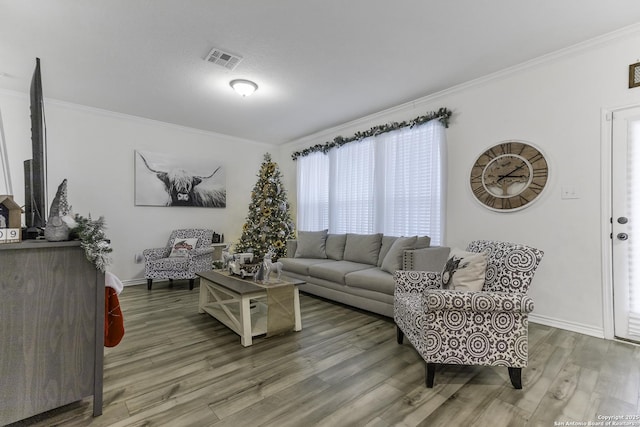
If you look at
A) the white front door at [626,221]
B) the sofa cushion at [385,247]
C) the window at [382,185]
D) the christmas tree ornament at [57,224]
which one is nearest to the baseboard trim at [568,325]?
the white front door at [626,221]

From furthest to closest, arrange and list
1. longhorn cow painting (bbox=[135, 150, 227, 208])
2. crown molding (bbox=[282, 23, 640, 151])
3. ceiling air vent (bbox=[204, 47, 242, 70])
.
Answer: longhorn cow painting (bbox=[135, 150, 227, 208]), ceiling air vent (bbox=[204, 47, 242, 70]), crown molding (bbox=[282, 23, 640, 151])

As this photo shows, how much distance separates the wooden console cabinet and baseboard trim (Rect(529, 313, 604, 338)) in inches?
148

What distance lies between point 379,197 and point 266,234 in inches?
→ 84.9

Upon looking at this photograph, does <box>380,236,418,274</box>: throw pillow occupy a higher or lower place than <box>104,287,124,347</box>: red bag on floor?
higher

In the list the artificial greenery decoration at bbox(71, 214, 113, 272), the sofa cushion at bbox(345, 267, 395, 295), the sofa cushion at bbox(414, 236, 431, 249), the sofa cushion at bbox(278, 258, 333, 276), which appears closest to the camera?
the artificial greenery decoration at bbox(71, 214, 113, 272)

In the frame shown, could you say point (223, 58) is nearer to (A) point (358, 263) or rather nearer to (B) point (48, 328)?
(B) point (48, 328)

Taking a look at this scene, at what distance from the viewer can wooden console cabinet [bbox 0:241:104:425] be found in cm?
141

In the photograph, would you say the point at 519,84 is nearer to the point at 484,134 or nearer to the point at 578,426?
the point at 484,134

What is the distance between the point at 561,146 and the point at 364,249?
2439 millimetres

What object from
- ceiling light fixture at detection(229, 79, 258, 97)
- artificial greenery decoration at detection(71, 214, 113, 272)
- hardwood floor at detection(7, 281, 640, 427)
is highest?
ceiling light fixture at detection(229, 79, 258, 97)

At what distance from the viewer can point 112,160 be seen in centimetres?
455

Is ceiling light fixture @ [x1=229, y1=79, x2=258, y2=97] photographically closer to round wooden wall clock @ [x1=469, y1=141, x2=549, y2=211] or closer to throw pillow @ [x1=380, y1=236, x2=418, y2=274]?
throw pillow @ [x1=380, y1=236, x2=418, y2=274]

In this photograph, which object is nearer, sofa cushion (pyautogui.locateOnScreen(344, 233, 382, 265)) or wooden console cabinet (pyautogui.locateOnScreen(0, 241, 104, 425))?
wooden console cabinet (pyautogui.locateOnScreen(0, 241, 104, 425))

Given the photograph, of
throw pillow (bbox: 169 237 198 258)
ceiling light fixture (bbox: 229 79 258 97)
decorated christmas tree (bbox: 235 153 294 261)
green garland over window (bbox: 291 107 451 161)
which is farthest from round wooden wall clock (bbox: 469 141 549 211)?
throw pillow (bbox: 169 237 198 258)
